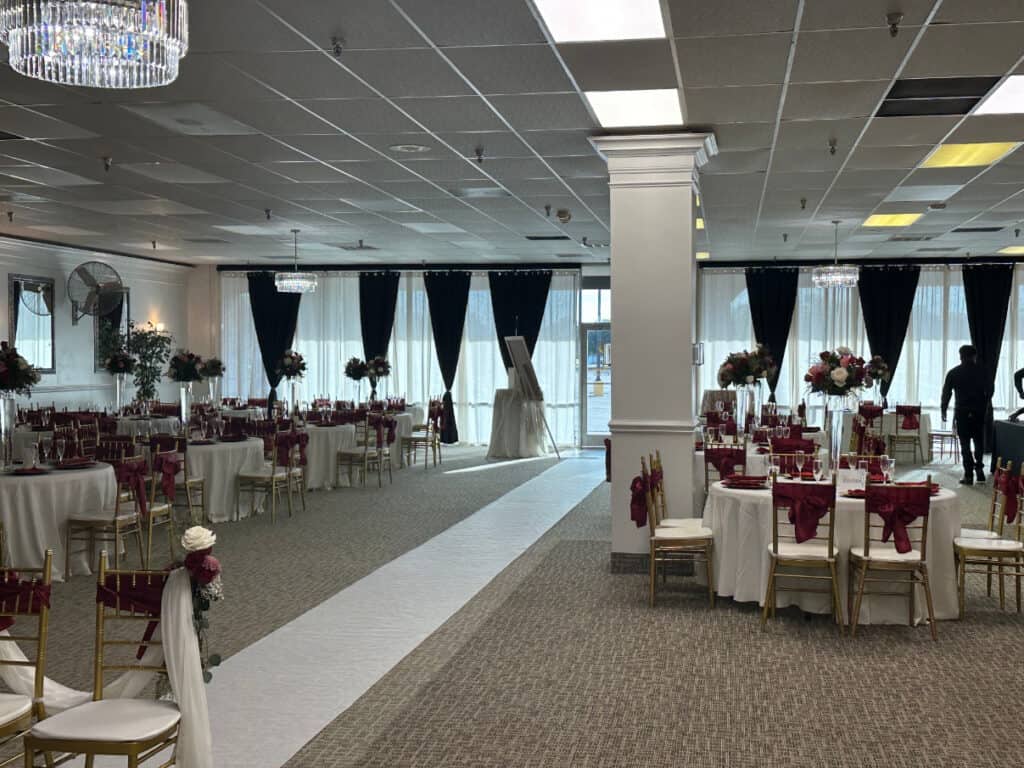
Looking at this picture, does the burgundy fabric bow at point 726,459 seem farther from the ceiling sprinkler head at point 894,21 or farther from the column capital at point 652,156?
the ceiling sprinkler head at point 894,21

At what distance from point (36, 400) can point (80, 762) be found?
11.8 m

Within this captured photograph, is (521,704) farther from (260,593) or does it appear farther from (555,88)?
(555,88)

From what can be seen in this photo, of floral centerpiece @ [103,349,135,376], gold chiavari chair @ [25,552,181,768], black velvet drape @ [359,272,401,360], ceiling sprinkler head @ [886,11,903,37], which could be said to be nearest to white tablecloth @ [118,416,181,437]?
floral centerpiece @ [103,349,135,376]

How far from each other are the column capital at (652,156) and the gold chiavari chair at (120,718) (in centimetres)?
521

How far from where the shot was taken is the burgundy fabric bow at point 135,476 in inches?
311

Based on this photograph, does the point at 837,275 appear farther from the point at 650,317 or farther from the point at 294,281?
the point at 294,281

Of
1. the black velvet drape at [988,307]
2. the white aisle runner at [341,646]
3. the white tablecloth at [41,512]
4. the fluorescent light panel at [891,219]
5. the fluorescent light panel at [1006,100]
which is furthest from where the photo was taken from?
the black velvet drape at [988,307]

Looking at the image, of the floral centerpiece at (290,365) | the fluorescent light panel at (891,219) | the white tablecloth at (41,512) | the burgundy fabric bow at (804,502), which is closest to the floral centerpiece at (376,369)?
the floral centerpiece at (290,365)

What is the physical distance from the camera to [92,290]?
1527 centimetres

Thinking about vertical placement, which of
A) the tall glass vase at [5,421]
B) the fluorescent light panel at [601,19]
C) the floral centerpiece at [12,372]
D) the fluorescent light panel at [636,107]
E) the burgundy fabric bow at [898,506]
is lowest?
the burgundy fabric bow at [898,506]

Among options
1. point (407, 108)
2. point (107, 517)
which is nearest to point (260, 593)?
point (107, 517)

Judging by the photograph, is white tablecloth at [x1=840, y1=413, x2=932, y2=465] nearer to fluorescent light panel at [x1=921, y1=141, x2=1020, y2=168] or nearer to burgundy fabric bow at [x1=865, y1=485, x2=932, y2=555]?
fluorescent light panel at [x1=921, y1=141, x2=1020, y2=168]

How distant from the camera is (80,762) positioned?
13.4 feet

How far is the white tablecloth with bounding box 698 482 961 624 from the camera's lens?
20.8ft
